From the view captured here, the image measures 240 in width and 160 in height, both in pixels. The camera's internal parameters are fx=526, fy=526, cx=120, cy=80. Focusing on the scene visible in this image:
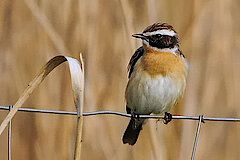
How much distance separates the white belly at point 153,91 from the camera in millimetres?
3137

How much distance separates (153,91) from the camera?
10.3 ft

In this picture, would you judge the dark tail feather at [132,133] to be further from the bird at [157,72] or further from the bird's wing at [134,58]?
the bird's wing at [134,58]

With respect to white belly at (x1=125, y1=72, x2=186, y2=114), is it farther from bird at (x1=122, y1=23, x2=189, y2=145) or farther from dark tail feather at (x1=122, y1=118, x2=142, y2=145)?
dark tail feather at (x1=122, y1=118, x2=142, y2=145)

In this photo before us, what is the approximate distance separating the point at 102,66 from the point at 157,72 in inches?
20.8

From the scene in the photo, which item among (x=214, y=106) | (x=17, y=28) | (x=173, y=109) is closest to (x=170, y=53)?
(x=173, y=109)

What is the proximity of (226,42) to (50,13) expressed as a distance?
128 cm

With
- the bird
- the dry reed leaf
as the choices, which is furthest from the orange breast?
the dry reed leaf

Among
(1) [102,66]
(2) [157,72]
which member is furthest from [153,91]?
(1) [102,66]

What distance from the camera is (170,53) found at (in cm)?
323

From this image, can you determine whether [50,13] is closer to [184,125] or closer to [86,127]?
[86,127]

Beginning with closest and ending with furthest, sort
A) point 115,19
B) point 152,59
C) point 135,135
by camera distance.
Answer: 1. point 152,59
2. point 135,135
3. point 115,19

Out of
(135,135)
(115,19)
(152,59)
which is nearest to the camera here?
(152,59)

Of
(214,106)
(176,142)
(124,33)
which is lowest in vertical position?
(176,142)

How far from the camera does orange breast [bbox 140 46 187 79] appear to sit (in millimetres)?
3146
